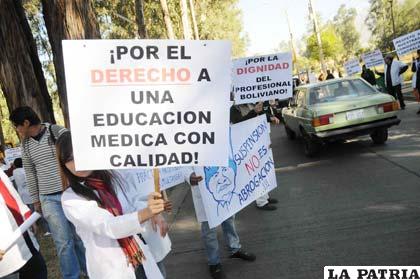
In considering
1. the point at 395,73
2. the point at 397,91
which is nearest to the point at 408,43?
the point at 395,73

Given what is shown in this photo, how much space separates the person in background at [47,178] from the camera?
4.60 m

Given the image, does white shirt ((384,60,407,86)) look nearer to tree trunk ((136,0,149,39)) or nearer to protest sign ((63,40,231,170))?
tree trunk ((136,0,149,39))

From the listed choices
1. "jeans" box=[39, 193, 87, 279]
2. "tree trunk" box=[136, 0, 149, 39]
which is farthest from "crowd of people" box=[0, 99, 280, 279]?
"tree trunk" box=[136, 0, 149, 39]

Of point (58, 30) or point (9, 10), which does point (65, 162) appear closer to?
point (58, 30)

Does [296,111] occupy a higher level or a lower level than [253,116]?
lower

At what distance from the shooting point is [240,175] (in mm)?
5305

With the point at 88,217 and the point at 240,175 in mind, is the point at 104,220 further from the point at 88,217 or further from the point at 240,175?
the point at 240,175

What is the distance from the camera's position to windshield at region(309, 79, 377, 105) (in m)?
9.60

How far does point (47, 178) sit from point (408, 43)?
41.7 ft

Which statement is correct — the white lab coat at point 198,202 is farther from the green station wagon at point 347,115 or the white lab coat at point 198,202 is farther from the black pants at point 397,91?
the black pants at point 397,91

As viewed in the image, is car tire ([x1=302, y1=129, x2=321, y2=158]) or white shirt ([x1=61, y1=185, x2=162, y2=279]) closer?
white shirt ([x1=61, y1=185, x2=162, y2=279])

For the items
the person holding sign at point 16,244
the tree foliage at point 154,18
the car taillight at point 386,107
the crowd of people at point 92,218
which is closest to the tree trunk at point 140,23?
the tree foliage at point 154,18

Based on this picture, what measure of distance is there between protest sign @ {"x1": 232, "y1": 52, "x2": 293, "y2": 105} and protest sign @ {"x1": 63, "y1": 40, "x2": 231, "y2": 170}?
4.87m

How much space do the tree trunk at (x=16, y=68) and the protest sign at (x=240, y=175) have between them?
4023mm
